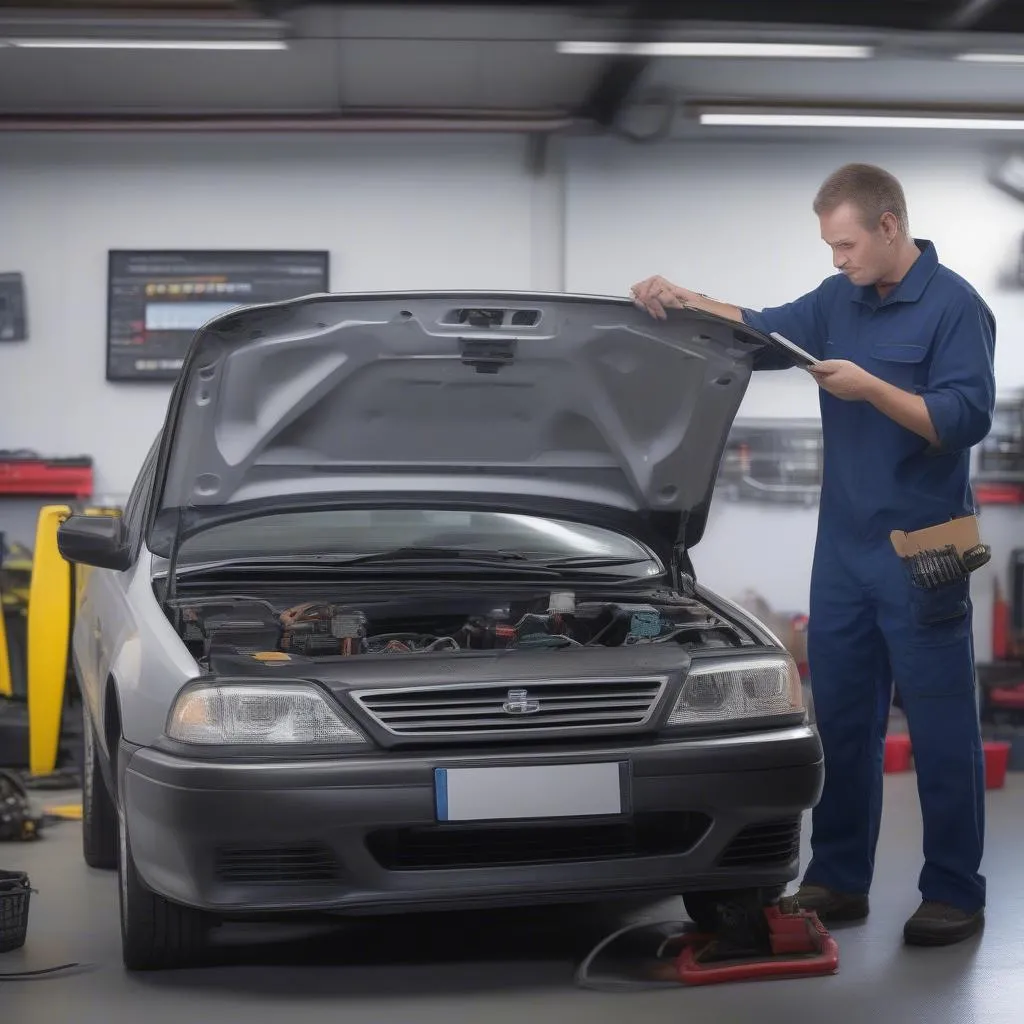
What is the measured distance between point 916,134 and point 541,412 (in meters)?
5.25

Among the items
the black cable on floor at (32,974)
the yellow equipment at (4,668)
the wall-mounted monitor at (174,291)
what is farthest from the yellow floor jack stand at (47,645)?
the black cable on floor at (32,974)

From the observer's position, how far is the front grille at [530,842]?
2.79 m

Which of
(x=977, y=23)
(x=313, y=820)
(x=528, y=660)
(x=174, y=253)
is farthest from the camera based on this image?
(x=174, y=253)

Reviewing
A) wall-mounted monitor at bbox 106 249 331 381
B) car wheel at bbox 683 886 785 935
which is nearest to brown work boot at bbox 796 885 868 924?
car wheel at bbox 683 886 785 935

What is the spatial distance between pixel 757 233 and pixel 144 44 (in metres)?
3.22

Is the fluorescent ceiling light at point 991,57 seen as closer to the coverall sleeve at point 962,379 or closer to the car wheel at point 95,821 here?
the coverall sleeve at point 962,379

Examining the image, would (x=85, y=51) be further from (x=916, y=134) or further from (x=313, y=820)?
(x=313, y=820)

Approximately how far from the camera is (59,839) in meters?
4.70

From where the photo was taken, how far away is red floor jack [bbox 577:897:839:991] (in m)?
3.05

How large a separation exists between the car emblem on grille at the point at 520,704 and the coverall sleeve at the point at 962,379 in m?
1.06

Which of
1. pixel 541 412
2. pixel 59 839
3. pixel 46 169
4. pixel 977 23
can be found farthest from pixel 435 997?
pixel 46 169

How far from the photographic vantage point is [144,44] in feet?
21.5

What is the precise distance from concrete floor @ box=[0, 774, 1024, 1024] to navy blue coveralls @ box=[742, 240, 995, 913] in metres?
0.28

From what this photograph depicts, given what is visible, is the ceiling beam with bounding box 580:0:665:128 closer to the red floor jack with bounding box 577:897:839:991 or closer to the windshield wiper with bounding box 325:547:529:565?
the windshield wiper with bounding box 325:547:529:565
